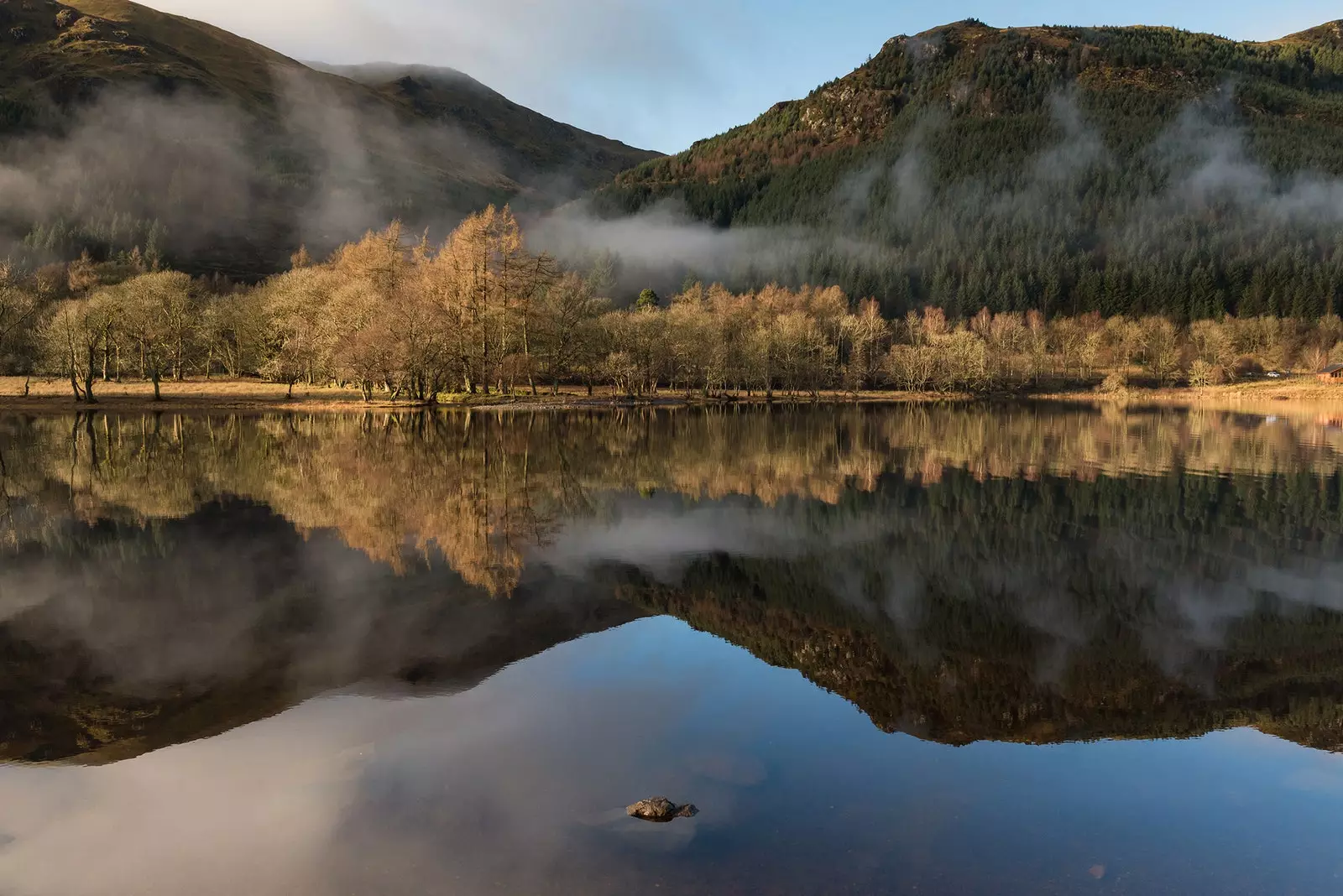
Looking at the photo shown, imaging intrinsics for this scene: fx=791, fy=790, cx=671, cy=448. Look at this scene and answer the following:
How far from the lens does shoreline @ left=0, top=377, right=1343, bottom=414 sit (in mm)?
80000

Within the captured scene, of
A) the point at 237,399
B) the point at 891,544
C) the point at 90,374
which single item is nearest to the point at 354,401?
the point at 237,399

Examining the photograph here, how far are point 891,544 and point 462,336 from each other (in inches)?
2589

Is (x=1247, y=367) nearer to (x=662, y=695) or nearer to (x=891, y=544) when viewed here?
(x=891, y=544)

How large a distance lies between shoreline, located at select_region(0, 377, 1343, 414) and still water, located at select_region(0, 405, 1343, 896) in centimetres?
5397

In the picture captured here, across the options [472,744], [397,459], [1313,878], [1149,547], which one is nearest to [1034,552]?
[1149,547]

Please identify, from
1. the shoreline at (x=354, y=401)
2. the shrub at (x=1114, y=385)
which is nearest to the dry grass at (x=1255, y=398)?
the shoreline at (x=354, y=401)

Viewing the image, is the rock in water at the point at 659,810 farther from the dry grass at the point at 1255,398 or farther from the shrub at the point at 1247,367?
the shrub at the point at 1247,367

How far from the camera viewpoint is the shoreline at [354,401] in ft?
262

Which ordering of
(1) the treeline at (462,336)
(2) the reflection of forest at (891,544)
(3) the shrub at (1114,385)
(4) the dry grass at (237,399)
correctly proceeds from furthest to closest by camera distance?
(3) the shrub at (1114,385), (4) the dry grass at (237,399), (1) the treeline at (462,336), (2) the reflection of forest at (891,544)

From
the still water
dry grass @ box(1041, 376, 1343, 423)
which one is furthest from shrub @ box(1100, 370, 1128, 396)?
the still water

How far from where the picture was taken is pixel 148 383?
315 feet

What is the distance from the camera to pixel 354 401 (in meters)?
82.6

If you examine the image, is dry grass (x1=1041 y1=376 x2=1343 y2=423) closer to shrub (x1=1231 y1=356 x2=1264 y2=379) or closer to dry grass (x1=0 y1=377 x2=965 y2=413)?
shrub (x1=1231 y1=356 x2=1264 y2=379)

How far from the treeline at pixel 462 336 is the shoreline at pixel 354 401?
7.45 ft
